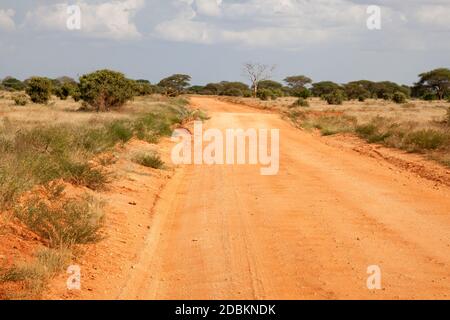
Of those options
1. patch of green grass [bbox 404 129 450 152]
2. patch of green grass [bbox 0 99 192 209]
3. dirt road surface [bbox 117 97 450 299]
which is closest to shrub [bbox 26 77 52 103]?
patch of green grass [bbox 0 99 192 209]

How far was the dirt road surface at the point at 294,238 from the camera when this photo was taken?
20.1 ft

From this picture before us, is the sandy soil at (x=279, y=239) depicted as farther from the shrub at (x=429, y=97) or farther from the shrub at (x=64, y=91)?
the shrub at (x=429, y=97)

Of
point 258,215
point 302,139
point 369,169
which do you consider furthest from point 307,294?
point 302,139

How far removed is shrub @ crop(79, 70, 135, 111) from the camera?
3194 cm

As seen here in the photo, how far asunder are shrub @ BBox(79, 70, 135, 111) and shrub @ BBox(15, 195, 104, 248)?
24142mm

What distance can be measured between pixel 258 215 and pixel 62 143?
5.02m

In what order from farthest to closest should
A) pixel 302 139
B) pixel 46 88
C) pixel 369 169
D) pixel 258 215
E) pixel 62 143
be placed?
pixel 46 88, pixel 302 139, pixel 369 169, pixel 62 143, pixel 258 215

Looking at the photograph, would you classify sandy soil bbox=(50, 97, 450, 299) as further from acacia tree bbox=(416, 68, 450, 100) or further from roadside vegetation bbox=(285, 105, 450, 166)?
acacia tree bbox=(416, 68, 450, 100)

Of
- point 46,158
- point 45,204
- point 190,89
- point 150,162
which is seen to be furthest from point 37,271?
point 190,89

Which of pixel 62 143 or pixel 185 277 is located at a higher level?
pixel 62 143

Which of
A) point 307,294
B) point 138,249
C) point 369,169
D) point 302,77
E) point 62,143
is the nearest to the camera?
point 307,294

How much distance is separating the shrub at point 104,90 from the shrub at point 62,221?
950 inches

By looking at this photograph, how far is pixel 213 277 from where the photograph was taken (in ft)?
21.2

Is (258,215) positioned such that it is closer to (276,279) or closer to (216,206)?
(216,206)
